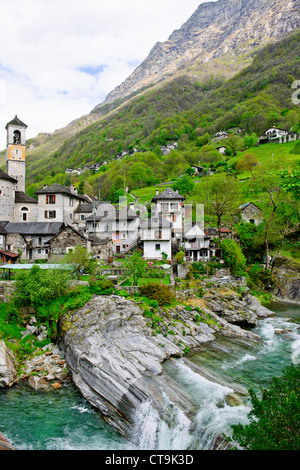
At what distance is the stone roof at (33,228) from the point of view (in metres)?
42.0

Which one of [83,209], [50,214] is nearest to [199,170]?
[83,209]

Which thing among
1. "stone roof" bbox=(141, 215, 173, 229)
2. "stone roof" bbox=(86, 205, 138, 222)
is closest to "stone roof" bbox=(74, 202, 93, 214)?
"stone roof" bbox=(86, 205, 138, 222)

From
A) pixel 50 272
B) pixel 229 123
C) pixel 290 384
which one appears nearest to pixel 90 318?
pixel 50 272

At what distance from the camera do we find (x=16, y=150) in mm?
54875

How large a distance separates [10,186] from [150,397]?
4423 cm

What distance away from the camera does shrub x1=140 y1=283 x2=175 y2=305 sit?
27719 millimetres

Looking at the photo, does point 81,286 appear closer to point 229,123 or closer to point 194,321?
point 194,321

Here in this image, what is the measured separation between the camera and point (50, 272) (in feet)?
91.2

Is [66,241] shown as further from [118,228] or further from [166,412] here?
[166,412]

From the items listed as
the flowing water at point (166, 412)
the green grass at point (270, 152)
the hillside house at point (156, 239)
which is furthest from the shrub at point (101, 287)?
the green grass at point (270, 152)

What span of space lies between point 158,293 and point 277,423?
1955 centimetres

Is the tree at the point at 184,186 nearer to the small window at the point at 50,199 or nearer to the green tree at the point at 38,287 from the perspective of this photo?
the small window at the point at 50,199

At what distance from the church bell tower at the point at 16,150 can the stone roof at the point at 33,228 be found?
1398cm

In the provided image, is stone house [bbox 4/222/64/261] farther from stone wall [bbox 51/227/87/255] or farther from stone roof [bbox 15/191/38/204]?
stone roof [bbox 15/191/38/204]
